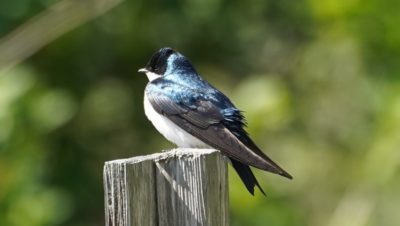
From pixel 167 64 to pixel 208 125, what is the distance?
761 millimetres

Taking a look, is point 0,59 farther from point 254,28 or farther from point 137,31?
point 254,28

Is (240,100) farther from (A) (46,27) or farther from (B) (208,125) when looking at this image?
(B) (208,125)

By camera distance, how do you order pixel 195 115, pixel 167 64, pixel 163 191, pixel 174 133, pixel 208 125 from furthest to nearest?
1. pixel 167 64
2. pixel 174 133
3. pixel 195 115
4. pixel 208 125
5. pixel 163 191

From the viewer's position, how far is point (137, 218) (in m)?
3.09

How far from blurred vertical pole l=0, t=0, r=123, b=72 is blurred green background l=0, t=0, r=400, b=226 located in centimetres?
2

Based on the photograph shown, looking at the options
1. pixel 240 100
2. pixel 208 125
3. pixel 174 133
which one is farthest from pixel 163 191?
pixel 240 100

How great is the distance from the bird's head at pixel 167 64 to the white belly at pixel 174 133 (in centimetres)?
29

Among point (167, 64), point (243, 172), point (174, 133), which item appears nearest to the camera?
point (243, 172)

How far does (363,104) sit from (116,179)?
16.9ft

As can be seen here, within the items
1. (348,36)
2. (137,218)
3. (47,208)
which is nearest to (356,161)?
(348,36)

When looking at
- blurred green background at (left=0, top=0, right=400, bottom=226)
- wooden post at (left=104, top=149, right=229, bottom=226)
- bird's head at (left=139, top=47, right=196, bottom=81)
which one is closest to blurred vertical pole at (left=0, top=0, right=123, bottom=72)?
blurred green background at (left=0, top=0, right=400, bottom=226)

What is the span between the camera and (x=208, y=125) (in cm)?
447

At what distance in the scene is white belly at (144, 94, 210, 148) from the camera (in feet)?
15.1

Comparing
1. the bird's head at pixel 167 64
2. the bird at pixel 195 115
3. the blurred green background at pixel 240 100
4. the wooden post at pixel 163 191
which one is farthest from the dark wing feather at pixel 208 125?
the blurred green background at pixel 240 100
